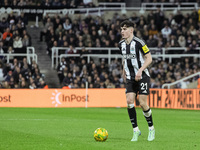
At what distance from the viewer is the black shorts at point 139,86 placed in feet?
35.7

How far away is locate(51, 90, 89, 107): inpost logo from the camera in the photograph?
2662 cm

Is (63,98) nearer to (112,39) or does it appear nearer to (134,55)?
(112,39)

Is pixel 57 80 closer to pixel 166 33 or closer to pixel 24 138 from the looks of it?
pixel 166 33

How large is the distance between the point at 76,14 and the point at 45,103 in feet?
29.9

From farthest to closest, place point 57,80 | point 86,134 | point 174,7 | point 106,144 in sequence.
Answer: point 174,7
point 57,80
point 86,134
point 106,144

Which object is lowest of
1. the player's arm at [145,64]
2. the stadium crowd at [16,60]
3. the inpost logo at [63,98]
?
the inpost logo at [63,98]

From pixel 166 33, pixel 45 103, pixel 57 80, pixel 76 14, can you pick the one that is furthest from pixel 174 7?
pixel 45 103

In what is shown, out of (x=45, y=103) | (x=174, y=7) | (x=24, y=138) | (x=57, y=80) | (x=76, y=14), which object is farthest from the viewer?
(x=174, y=7)

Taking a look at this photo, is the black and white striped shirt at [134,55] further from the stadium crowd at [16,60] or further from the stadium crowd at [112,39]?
the stadium crowd at [112,39]

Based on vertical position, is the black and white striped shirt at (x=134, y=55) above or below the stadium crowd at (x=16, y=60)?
above

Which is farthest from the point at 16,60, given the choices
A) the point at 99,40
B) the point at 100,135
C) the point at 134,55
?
the point at 100,135

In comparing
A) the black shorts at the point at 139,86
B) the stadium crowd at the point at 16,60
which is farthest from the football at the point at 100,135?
the stadium crowd at the point at 16,60

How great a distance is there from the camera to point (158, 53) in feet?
104

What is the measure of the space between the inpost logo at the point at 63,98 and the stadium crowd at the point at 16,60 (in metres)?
1.89
